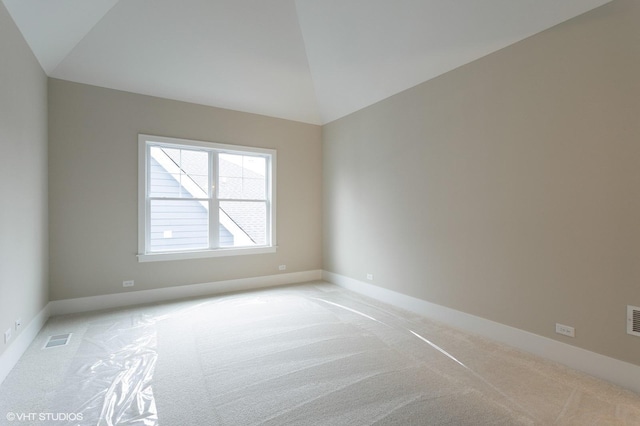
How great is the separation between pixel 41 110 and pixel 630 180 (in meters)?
5.59

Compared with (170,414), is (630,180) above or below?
above

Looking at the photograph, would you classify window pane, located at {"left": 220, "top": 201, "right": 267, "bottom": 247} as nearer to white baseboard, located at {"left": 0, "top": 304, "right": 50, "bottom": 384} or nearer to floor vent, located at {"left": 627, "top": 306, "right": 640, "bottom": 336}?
white baseboard, located at {"left": 0, "top": 304, "right": 50, "bottom": 384}

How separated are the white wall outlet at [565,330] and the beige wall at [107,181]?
399cm

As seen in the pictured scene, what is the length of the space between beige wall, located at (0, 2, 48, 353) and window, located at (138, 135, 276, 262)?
1.04m

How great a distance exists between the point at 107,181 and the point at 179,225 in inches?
42.1

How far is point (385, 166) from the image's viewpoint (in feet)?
14.0

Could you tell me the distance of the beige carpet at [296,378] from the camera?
74.5 inches

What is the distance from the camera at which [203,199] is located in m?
4.61

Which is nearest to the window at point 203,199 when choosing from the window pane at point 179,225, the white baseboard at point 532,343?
the window pane at point 179,225

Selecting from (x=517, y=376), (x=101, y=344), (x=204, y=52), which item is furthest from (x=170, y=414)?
(x=204, y=52)

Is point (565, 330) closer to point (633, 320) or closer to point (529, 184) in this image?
point (633, 320)

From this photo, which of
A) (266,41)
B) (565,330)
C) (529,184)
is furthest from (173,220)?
(565,330)

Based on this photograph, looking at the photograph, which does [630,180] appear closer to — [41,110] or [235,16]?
[235,16]

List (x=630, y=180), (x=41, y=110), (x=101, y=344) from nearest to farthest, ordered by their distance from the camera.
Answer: (x=630, y=180), (x=101, y=344), (x=41, y=110)
